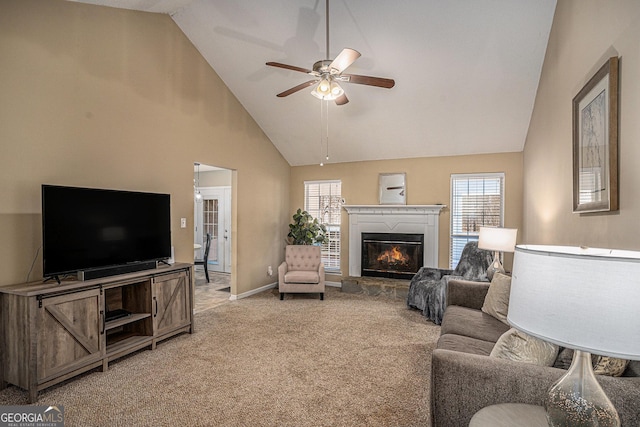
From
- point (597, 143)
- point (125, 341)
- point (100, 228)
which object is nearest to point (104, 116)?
point (100, 228)

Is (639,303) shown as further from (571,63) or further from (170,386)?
(170,386)

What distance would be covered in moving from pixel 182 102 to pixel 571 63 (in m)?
4.15

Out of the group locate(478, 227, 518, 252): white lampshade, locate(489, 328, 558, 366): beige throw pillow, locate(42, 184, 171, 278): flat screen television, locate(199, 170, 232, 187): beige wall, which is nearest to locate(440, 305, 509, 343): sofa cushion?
locate(489, 328, 558, 366): beige throw pillow

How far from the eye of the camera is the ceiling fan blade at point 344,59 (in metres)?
2.70

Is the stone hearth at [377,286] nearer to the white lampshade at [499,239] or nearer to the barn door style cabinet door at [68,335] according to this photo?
the white lampshade at [499,239]

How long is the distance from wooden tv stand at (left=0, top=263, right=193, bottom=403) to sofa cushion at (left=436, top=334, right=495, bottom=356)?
9.15 ft

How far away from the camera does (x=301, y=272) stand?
219 inches

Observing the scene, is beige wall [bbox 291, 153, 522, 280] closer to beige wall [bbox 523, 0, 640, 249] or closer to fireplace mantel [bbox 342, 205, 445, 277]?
fireplace mantel [bbox 342, 205, 445, 277]

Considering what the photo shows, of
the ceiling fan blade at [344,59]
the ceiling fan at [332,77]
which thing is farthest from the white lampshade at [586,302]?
the ceiling fan at [332,77]

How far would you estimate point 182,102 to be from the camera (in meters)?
4.36

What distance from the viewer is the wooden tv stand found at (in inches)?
97.0

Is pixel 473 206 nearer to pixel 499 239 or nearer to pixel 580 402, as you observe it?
pixel 499 239

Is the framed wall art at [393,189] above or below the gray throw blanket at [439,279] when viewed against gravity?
above

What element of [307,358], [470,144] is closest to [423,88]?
[470,144]
